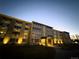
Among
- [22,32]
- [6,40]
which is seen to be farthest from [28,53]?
[22,32]

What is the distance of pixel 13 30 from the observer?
23750 millimetres

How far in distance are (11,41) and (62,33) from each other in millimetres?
28890

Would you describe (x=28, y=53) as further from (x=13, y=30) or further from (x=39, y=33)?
(x=39, y=33)

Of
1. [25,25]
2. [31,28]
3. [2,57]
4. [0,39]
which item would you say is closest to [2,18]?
[0,39]

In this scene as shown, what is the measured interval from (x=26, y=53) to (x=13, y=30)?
13040 millimetres

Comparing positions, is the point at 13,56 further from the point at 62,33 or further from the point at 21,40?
the point at 62,33

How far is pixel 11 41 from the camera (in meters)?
23.3

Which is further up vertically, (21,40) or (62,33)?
(62,33)

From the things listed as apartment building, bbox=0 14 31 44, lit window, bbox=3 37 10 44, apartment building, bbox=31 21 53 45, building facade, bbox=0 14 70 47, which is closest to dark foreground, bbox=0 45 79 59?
lit window, bbox=3 37 10 44

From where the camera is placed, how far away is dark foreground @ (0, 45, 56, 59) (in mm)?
12039

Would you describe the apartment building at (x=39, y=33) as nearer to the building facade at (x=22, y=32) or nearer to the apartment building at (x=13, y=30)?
the building facade at (x=22, y=32)

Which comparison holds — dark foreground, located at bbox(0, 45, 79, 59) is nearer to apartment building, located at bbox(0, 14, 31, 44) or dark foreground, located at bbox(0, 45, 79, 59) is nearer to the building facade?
apartment building, located at bbox(0, 14, 31, 44)

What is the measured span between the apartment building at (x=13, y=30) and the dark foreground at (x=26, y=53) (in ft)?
24.4

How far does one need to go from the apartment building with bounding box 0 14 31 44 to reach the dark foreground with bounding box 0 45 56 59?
7423mm
